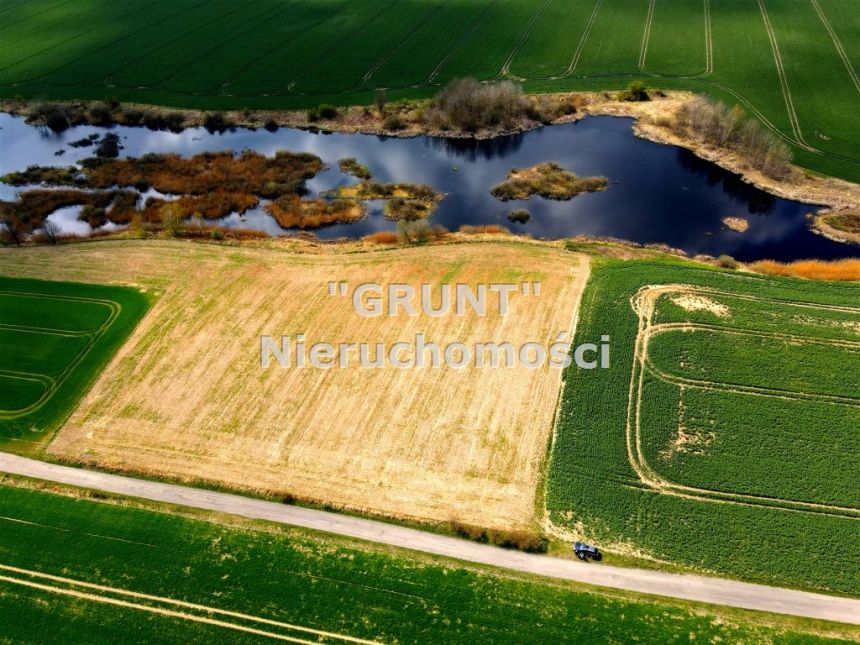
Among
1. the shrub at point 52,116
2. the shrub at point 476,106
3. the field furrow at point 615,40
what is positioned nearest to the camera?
the shrub at point 476,106

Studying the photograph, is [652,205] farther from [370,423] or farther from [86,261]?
[86,261]

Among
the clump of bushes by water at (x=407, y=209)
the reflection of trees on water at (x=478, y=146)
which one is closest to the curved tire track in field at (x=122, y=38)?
the reflection of trees on water at (x=478, y=146)

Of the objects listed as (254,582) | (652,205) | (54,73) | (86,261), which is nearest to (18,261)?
(86,261)

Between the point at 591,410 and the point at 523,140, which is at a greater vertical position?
the point at 523,140

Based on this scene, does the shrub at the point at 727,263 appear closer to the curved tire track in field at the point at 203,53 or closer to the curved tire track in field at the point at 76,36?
the curved tire track in field at the point at 203,53

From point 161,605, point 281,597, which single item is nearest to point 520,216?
point 281,597

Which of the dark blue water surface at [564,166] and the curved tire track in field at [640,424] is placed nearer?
the curved tire track in field at [640,424]

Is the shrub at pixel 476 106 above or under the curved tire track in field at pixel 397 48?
under
